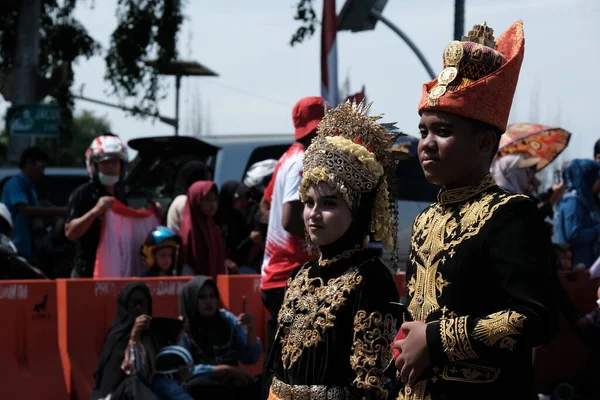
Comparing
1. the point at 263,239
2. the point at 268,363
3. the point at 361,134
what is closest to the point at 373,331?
the point at 268,363

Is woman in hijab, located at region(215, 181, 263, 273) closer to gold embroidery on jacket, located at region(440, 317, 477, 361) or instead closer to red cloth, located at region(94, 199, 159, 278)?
red cloth, located at region(94, 199, 159, 278)

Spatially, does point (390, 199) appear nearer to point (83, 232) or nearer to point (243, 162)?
point (83, 232)

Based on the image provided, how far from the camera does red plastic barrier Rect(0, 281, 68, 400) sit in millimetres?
7484

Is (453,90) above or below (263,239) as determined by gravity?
above

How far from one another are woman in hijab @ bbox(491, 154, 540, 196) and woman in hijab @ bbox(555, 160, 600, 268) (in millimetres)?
822

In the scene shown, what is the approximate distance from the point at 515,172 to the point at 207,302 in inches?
111

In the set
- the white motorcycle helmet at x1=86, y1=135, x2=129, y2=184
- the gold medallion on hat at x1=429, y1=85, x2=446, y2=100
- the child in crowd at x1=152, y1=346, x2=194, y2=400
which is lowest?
the child in crowd at x1=152, y1=346, x2=194, y2=400

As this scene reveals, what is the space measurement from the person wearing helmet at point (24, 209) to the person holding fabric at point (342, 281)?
586 centimetres

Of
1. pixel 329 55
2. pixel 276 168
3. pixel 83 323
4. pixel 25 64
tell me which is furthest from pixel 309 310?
pixel 25 64

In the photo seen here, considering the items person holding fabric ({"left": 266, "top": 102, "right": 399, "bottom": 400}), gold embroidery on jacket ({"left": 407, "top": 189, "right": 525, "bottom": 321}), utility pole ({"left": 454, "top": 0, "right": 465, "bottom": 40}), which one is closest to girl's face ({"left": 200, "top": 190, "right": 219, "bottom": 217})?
utility pole ({"left": 454, "top": 0, "right": 465, "bottom": 40})

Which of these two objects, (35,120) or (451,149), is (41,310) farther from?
(35,120)

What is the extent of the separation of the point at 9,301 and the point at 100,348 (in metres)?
0.69

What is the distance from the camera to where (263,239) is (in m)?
9.50

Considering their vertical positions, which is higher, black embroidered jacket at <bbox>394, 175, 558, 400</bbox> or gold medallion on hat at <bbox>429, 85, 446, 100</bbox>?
gold medallion on hat at <bbox>429, 85, 446, 100</bbox>
